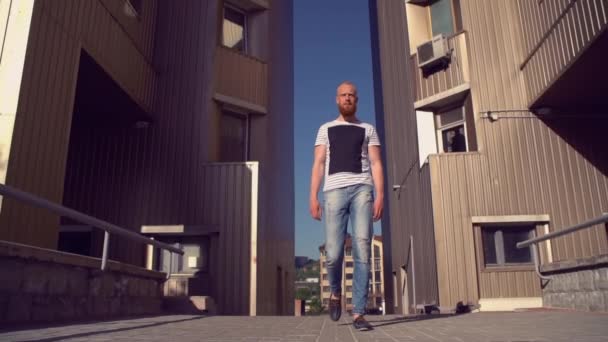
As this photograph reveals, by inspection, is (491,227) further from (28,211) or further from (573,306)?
(28,211)

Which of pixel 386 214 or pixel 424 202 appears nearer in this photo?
pixel 424 202

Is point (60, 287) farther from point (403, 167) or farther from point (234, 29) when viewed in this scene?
point (403, 167)

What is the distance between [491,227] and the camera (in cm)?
967

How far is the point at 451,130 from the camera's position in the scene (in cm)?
1114

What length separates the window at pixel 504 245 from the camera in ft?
31.1

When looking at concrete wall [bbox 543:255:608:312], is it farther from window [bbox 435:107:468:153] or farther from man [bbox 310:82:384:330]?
window [bbox 435:107:468:153]

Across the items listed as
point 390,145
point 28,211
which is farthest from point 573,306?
point 390,145

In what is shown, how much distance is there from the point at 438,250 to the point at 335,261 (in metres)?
5.68

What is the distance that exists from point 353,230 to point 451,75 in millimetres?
7436

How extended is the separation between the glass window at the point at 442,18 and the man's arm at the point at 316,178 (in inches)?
323

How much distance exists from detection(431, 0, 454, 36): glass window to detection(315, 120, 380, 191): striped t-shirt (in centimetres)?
808

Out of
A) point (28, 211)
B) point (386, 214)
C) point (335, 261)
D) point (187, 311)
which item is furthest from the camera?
point (386, 214)

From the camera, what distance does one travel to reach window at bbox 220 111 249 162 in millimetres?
11055

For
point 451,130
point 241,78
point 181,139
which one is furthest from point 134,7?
point 451,130
